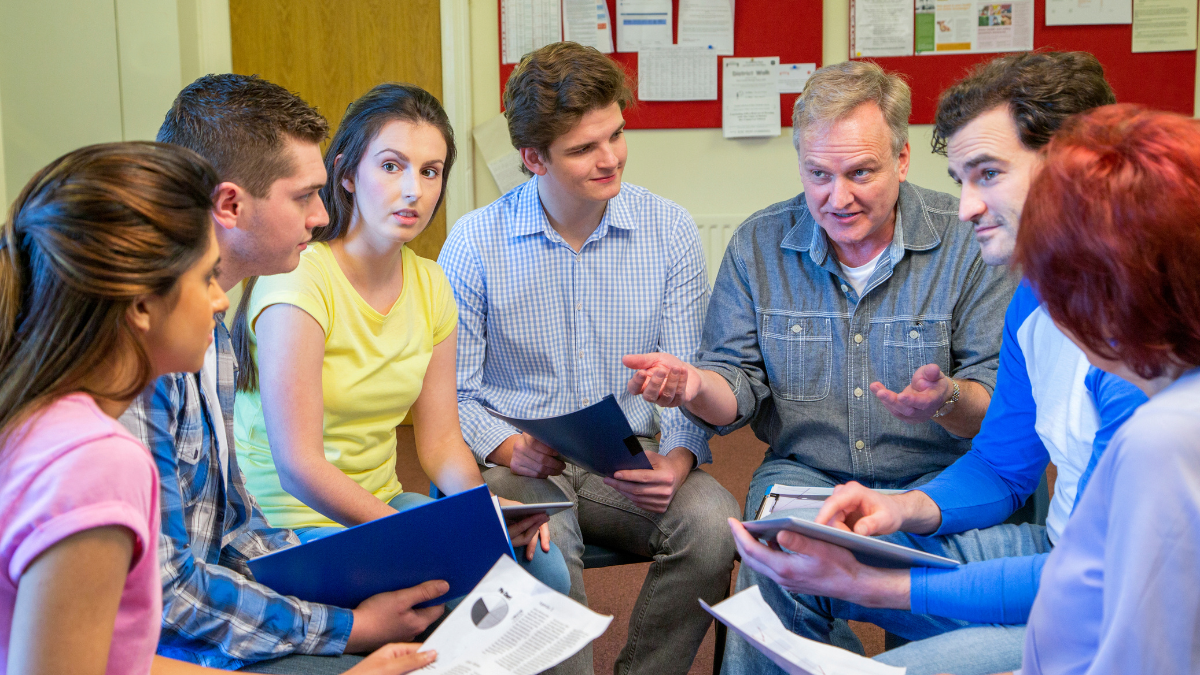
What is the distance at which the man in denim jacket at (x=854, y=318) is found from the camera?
5.73ft

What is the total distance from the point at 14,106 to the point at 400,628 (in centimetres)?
257

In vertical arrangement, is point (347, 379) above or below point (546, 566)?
above

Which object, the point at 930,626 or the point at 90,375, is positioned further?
the point at 930,626

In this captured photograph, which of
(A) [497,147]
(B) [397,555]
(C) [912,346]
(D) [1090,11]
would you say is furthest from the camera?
(A) [497,147]

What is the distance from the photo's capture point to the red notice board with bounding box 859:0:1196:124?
3863mm

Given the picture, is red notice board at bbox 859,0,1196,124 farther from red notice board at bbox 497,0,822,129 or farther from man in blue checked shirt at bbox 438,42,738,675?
man in blue checked shirt at bbox 438,42,738,675

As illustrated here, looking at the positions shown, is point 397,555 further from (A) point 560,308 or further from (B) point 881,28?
(B) point 881,28

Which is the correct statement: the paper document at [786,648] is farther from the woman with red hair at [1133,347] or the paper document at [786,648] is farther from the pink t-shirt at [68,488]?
the pink t-shirt at [68,488]

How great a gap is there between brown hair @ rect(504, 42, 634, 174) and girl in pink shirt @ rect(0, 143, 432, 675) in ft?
3.60

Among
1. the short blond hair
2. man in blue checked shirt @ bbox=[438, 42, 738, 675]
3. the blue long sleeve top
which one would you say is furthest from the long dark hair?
the blue long sleeve top

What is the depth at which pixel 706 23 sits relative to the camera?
3.87 metres

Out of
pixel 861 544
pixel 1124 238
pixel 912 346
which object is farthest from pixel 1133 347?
pixel 912 346

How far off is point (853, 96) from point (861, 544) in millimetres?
922

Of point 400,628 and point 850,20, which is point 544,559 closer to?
point 400,628
